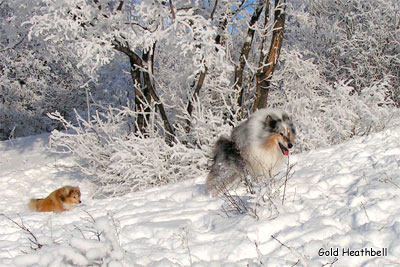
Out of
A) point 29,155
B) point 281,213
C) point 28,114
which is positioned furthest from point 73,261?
point 28,114

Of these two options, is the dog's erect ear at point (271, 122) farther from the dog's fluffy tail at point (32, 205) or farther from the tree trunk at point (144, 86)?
the tree trunk at point (144, 86)

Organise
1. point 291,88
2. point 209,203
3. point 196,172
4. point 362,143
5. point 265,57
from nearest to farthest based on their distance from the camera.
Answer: point 209,203 < point 362,143 < point 196,172 < point 265,57 < point 291,88

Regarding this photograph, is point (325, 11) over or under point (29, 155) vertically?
over

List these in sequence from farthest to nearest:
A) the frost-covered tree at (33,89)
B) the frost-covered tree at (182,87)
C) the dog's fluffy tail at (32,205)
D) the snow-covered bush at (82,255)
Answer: the frost-covered tree at (33,89) → the frost-covered tree at (182,87) → the dog's fluffy tail at (32,205) → the snow-covered bush at (82,255)

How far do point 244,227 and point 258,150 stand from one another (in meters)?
1.68

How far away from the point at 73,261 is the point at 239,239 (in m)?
1.51

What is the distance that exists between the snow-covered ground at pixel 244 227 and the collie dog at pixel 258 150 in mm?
311

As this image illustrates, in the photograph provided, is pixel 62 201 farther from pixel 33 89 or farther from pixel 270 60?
pixel 33 89

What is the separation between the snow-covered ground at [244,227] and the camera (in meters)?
2.92

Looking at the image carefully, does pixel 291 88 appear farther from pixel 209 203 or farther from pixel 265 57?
pixel 209 203

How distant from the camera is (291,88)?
11875 millimetres

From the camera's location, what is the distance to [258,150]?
5.29 metres

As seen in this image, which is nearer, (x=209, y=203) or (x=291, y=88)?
(x=209, y=203)

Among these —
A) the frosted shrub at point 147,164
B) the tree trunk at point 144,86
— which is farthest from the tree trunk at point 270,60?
the frosted shrub at point 147,164
